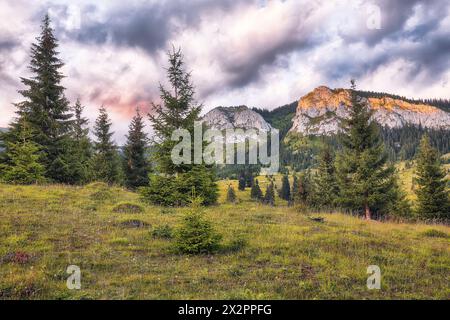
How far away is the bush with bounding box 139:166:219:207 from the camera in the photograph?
24.9 metres

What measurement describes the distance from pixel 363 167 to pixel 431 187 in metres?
15.4

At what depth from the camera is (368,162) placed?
3322 cm

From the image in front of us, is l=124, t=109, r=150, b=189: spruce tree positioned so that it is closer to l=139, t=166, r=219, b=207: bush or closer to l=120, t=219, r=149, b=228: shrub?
l=139, t=166, r=219, b=207: bush

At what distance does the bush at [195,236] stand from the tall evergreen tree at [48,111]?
25.3 metres

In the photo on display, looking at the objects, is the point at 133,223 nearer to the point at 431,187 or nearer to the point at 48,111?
the point at 48,111

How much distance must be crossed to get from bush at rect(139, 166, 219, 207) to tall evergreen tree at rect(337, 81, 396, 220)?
58.9ft

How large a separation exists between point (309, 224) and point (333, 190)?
27742 millimetres

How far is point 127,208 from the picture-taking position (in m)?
21.0

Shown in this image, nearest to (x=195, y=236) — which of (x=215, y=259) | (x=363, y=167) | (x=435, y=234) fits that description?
(x=215, y=259)

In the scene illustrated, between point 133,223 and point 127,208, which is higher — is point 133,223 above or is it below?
below

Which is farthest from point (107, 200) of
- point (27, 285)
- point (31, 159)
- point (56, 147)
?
point (27, 285)

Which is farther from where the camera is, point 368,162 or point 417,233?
point 368,162

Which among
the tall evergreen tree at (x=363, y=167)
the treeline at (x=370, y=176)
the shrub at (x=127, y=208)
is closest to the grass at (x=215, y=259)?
the shrub at (x=127, y=208)
